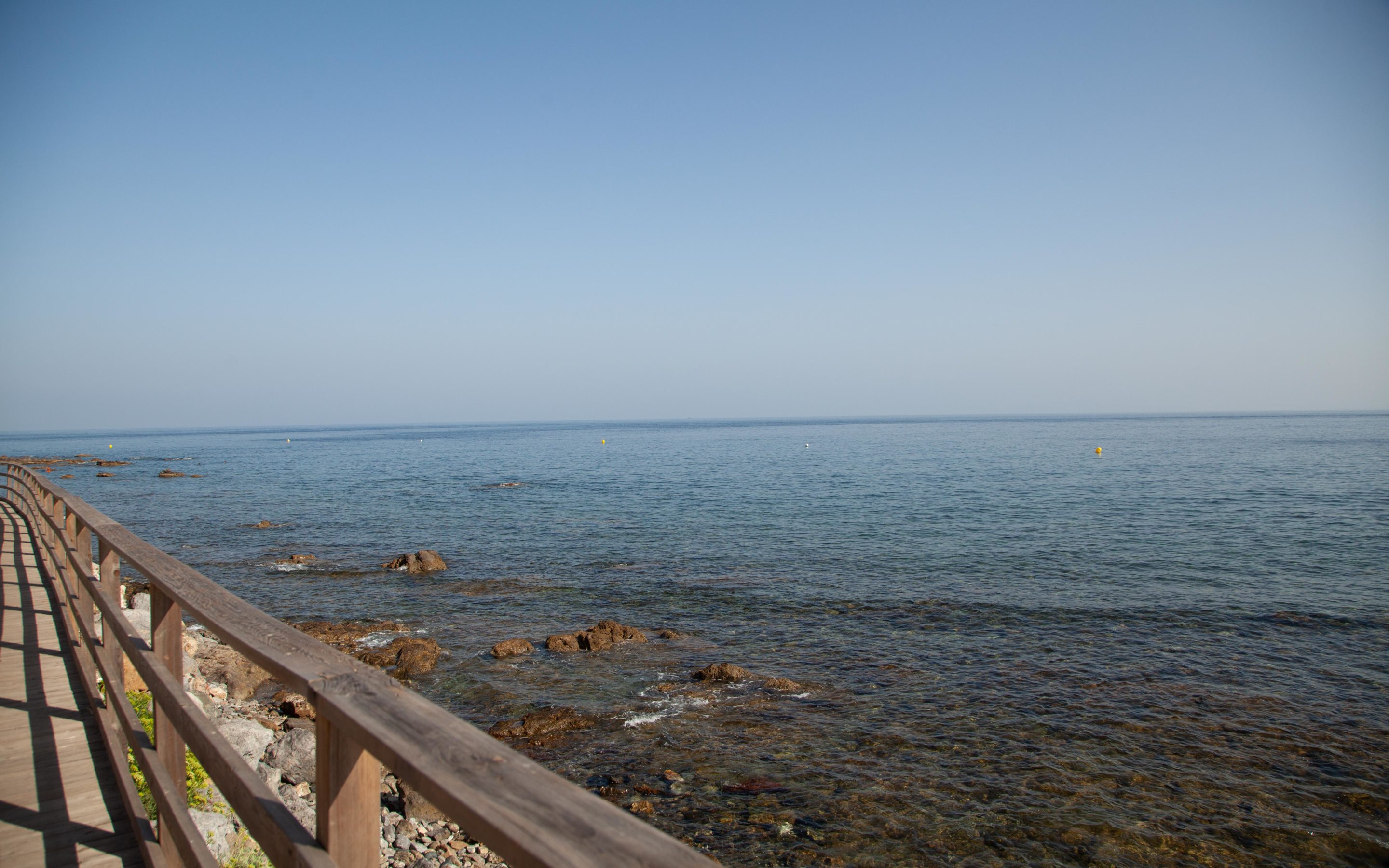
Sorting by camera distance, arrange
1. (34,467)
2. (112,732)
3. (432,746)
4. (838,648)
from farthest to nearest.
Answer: (34,467) → (838,648) → (112,732) → (432,746)

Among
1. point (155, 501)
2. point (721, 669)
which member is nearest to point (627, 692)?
point (721, 669)

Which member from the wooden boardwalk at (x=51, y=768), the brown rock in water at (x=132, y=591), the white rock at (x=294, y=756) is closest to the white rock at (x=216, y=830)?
the wooden boardwalk at (x=51, y=768)

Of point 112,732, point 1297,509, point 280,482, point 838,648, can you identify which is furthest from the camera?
point 280,482

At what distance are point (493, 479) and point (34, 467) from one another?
146ft

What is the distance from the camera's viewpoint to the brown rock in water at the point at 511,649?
13.8 meters

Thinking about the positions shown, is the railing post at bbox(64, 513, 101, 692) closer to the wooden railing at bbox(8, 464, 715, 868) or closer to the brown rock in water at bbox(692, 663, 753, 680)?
the wooden railing at bbox(8, 464, 715, 868)

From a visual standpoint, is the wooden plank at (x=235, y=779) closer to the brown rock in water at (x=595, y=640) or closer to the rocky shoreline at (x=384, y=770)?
the rocky shoreline at (x=384, y=770)

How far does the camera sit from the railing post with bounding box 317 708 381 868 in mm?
1736

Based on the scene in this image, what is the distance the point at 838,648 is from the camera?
14.2 meters

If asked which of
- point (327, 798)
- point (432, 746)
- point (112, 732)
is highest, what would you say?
point (432, 746)

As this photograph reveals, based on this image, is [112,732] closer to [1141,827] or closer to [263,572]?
[1141,827]

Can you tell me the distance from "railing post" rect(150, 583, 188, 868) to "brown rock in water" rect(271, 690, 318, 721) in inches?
328

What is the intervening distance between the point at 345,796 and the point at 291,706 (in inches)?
445

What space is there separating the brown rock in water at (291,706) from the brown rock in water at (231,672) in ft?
1.55
